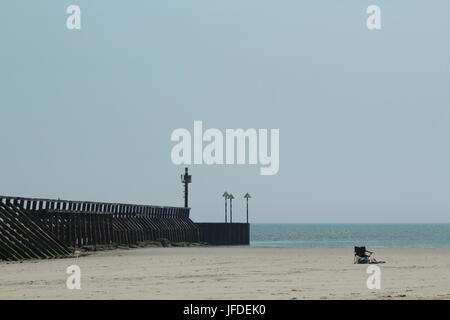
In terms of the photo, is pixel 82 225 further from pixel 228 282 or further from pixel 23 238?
pixel 228 282

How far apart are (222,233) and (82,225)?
29.1m

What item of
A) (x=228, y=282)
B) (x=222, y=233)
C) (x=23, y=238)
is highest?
(x=23, y=238)

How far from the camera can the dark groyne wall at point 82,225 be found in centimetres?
4228

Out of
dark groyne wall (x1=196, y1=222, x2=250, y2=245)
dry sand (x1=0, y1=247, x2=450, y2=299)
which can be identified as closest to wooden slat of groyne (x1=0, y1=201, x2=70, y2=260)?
dry sand (x1=0, y1=247, x2=450, y2=299)

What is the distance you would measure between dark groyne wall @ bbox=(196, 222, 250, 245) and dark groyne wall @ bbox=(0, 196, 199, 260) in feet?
2.91

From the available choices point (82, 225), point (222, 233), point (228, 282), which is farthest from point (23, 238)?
point (222, 233)

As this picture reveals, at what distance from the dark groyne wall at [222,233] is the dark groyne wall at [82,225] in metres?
0.89

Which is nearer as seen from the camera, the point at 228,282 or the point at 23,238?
the point at 228,282

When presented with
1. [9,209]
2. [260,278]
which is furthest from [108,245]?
[260,278]

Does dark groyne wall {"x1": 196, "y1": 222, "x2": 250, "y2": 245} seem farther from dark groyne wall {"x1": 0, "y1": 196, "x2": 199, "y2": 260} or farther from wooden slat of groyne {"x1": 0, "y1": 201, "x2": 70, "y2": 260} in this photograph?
wooden slat of groyne {"x1": 0, "y1": 201, "x2": 70, "y2": 260}

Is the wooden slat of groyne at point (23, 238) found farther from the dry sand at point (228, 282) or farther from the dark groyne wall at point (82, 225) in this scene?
the dry sand at point (228, 282)

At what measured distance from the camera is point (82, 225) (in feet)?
185

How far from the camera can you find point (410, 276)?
2658 centimetres
